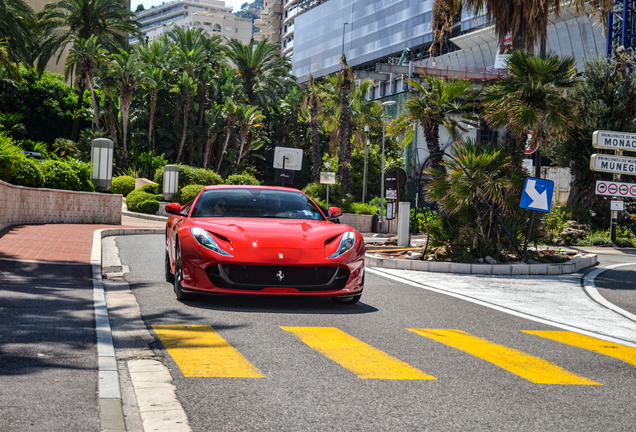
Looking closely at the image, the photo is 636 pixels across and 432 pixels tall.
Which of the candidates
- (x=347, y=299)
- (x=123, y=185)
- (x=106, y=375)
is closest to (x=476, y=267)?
(x=347, y=299)

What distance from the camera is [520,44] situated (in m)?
16.7

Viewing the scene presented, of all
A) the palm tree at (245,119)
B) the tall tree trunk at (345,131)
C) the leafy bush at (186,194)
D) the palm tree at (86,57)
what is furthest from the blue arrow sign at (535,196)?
the palm tree at (245,119)

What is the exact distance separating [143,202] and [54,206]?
12.6 meters

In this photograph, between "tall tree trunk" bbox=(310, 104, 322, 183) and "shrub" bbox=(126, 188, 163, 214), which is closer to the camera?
"shrub" bbox=(126, 188, 163, 214)

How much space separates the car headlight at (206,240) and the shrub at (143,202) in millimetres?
27726

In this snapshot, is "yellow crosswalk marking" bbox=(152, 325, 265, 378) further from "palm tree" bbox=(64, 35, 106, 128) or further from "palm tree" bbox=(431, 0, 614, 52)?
"palm tree" bbox=(64, 35, 106, 128)

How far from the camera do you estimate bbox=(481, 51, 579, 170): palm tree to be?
1389cm

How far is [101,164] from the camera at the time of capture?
84.4ft

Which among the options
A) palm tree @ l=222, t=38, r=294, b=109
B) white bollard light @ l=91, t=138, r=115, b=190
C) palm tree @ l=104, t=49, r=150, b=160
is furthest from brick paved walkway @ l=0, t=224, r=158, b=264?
palm tree @ l=222, t=38, r=294, b=109

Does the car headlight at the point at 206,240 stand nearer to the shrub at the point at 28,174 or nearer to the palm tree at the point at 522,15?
the palm tree at the point at 522,15

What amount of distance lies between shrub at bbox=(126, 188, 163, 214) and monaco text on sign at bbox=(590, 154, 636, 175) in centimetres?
2166

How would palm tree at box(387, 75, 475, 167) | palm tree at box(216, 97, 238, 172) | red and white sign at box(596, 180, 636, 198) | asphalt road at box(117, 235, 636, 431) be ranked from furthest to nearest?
palm tree at box(216, 97, 238, 172) → red and white sign at box(596, 180, 636, 198) → palm tree at box(387, 75, 475, 167) → asphalt road at box(117, 235, 636, 431)

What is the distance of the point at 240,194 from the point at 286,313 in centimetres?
192

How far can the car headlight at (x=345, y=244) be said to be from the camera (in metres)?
7.34
